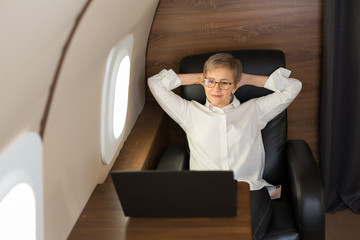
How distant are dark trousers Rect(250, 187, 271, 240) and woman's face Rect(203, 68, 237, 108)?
1.53 feet

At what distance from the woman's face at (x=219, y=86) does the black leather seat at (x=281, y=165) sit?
22cm

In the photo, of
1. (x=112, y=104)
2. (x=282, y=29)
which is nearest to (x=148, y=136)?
(x=112, y=104)

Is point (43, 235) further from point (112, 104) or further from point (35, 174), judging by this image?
point (112, 104)

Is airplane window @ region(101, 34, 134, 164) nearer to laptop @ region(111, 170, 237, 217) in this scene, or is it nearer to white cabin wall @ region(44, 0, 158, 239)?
white cabin wall @ region(44, 0, 158, 239)

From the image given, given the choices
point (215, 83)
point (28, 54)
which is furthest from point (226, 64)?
point (28, 54)

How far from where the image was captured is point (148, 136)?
104 inches

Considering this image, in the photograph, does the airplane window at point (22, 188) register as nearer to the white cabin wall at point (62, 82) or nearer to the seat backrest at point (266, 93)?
the white cabin wall at point (62, 82)

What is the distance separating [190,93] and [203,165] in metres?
0.41

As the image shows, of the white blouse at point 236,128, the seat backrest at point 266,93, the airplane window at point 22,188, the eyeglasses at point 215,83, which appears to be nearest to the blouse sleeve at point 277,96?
the white blouse at point 236,128

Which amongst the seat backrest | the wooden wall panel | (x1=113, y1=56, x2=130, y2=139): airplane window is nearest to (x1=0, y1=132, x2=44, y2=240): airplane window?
(x1=113, y1=56, x2=130, y2=139): airplane window

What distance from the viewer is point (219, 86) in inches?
91.4

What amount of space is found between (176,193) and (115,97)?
0.77 metres

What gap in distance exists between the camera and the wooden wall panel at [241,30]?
2773 mm

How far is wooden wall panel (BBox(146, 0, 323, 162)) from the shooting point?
277cm
